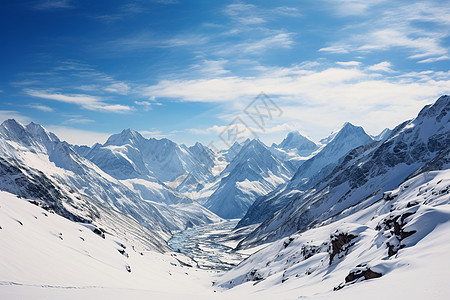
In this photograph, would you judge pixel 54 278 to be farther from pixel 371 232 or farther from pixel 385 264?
pixel 371 232

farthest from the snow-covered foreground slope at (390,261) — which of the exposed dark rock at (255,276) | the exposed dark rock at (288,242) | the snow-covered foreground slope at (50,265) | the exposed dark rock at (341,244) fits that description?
the exposed dark rock at (288,242)

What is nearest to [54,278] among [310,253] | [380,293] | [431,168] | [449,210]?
[380,293]

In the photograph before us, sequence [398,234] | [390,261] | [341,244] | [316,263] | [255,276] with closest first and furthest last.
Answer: [390,261], [398,234], [341,244], [316,263], [255,276]

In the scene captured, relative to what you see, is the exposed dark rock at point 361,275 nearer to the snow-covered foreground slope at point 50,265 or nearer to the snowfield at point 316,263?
the snowfield at point 316,263

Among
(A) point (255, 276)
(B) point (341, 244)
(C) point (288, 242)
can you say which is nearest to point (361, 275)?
(B) point (341, 244)

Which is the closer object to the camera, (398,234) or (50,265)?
(398,234)

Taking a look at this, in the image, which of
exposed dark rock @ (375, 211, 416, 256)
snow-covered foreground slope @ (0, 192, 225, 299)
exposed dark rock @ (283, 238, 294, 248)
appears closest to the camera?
snow-covered foreground slope @ (0, 192, 225, 299)

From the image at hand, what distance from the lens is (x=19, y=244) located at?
48250 mm

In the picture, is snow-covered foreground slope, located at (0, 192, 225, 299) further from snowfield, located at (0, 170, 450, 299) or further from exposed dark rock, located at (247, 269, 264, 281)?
exposed dark rock, located at (247, 269, 264, 281)

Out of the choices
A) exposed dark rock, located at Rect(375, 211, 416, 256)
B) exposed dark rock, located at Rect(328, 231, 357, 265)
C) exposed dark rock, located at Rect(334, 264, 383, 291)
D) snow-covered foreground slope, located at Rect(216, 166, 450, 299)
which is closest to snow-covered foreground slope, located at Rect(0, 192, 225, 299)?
exposed dark rock, located at Rect(334, 264, 383, 291)

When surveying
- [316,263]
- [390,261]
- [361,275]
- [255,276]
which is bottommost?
[255,276]

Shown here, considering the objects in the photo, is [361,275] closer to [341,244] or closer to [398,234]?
[398,234]

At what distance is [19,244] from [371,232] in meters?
57.7

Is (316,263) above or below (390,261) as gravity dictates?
below
